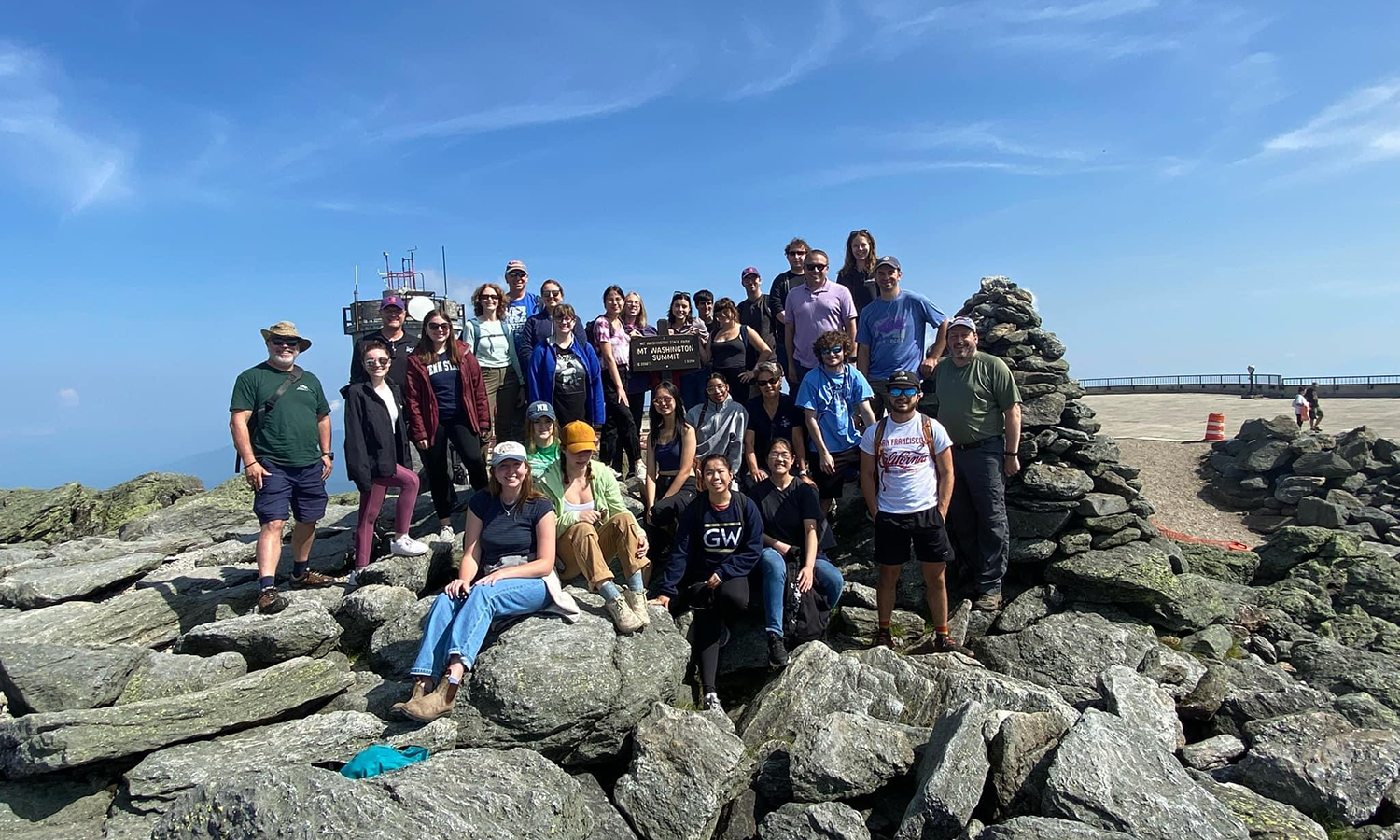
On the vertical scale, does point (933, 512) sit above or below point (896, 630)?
above

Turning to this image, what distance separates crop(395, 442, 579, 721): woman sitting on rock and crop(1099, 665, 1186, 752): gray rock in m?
4.91

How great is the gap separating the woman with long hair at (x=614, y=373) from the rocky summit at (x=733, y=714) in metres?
2.82

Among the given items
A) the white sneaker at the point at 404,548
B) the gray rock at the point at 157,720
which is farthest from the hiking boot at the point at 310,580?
the gray rock at the point at 157,720

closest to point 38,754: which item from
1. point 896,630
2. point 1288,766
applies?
point 896,630

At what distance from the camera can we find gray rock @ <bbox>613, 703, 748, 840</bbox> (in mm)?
5570

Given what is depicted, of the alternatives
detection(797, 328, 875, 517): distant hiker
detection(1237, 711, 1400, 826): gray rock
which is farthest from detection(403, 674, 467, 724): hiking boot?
detection(1237, 711, 1400, 826): gray rock

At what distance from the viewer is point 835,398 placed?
28.9 feet

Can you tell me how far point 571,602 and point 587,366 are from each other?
12.3 ft

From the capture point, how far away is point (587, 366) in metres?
9.68

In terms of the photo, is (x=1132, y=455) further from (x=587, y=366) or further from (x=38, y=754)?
(x=38, y=754)

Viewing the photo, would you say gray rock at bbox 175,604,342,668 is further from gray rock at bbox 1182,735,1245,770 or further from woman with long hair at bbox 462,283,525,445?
gray rock at bbox 1182,735,1245,770

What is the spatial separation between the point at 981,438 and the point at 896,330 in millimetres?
1790

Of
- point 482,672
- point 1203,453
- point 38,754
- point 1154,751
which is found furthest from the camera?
point 1203,453

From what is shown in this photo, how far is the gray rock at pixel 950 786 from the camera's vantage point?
17.2 ft
